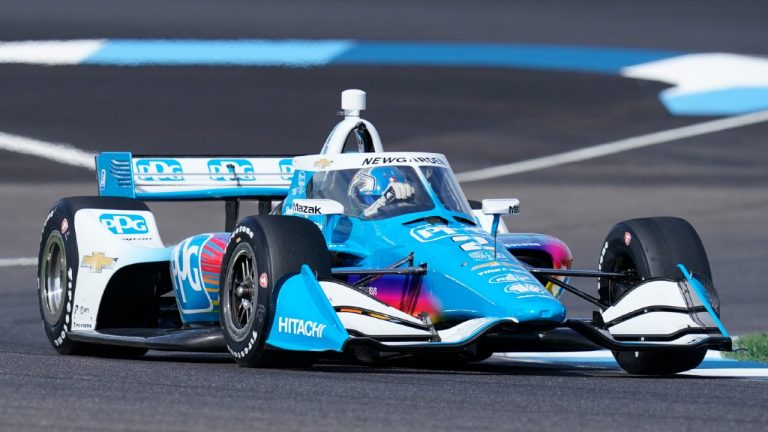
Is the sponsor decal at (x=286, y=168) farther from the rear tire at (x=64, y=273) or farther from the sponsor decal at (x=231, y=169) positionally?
the rear tire at (x=64, y=273)

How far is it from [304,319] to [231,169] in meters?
3.54

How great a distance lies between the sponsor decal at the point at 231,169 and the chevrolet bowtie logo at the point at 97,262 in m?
1.41

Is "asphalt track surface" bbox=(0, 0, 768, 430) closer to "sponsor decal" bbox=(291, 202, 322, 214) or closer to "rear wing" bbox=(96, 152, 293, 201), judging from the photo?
"sponsor decal" bbox=(291, 202, 322, 214)

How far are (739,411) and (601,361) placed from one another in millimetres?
4128

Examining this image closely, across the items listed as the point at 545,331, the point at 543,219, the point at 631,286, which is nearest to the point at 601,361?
the point at 631,286

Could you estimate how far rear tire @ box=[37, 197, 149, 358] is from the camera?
10.2 m

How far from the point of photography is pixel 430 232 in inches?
340

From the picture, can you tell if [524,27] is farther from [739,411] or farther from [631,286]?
[739,411]

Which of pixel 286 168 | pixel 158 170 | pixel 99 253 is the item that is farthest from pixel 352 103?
pixel 99 253

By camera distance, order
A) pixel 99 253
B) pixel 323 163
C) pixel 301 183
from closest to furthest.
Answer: pixel 323 163 < pixel 301 183 < pixel 99 253

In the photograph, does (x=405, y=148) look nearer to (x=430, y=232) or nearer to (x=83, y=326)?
(x=83, y=326)

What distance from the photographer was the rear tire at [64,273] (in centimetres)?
1020

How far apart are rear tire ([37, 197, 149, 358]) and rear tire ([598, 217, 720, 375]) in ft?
10.3

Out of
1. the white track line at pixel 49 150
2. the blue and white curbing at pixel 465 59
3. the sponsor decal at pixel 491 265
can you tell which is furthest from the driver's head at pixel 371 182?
the blue and white curbing at pixel 465 59
